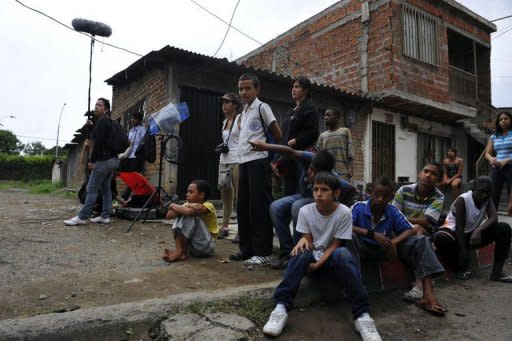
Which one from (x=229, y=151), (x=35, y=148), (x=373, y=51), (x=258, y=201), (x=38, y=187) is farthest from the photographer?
(x=35, y=148)

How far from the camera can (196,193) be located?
3631 mm

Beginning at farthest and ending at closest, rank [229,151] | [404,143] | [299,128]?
[404,143]
[229,151]
[299,128]

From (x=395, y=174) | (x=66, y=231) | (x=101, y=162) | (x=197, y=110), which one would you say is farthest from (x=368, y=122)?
(x=66, y=231)

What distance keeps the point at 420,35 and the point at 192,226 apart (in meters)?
9.98

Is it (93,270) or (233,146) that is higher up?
(233,146)

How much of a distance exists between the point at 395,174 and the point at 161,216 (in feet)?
24.6

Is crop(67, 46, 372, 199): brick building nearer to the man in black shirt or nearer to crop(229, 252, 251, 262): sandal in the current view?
the man in black shirt

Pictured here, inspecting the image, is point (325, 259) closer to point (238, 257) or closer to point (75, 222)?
point (238, 257)

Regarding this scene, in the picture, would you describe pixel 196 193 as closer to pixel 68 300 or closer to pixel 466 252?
pixel 68 300

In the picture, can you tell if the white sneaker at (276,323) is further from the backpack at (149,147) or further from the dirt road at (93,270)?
the backpack at (149,147)

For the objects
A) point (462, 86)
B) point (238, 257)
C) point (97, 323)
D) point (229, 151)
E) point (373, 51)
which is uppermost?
point (373, 51)

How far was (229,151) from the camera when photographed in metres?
4.37

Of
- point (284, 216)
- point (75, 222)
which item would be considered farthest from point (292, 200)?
point (75, 222)

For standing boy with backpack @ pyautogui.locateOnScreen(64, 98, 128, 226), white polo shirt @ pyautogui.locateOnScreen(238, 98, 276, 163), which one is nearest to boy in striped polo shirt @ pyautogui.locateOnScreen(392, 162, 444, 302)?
white polo shirt @ pyautogui.locateOnScreen(238, 98, 276, 163)
